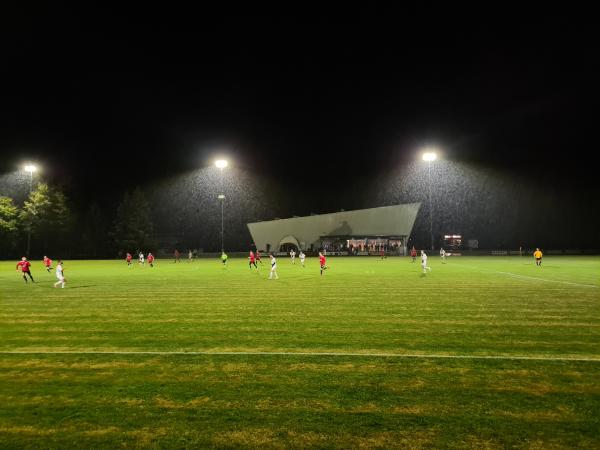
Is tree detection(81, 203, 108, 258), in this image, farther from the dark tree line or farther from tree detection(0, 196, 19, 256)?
tree detection(0, 196, 19, 256)

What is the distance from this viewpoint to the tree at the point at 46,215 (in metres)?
74.3

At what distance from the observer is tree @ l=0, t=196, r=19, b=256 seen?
6969 cm

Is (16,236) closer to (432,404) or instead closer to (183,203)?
(183,203)

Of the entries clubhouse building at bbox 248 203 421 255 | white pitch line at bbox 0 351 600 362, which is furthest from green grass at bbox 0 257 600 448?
clubhouse building at bbox 248 203 421 255

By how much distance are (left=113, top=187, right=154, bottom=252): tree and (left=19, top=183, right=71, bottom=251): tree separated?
9.00 metres

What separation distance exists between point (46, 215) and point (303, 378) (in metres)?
83.0

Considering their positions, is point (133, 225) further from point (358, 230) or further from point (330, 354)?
point (330, 354)

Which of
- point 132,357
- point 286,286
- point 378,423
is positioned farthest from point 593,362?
point 286,286

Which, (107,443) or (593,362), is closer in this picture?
(107,443)

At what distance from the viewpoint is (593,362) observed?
281 inches

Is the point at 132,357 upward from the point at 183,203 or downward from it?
downward

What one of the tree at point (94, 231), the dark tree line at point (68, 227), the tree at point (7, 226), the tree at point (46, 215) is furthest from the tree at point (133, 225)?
the tree at point (7, 226)

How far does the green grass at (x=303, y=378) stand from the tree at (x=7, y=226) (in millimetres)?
69245

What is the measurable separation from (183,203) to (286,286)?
70.5 m
